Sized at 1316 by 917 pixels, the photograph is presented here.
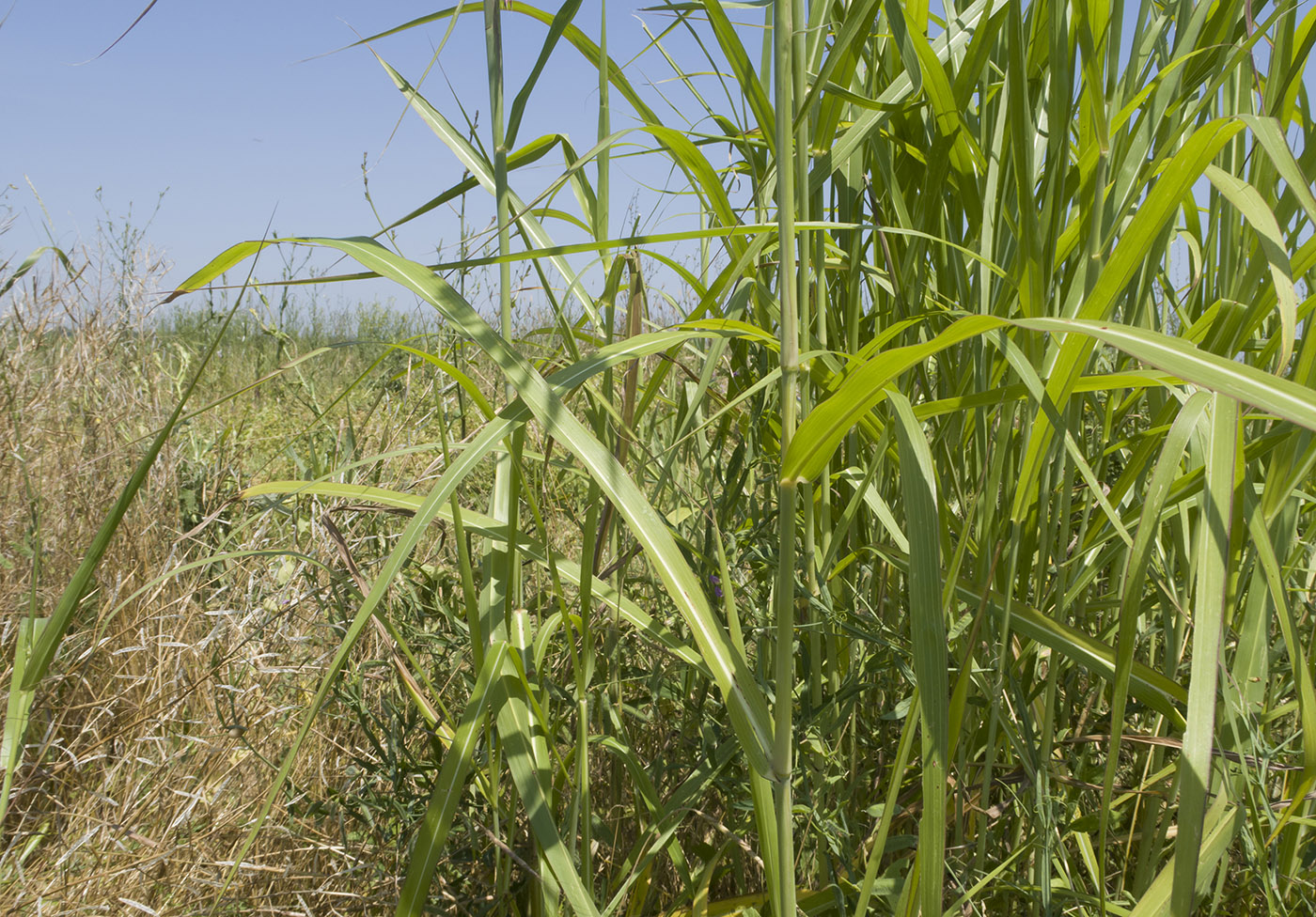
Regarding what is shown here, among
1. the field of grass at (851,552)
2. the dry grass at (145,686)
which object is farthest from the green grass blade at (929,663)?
the dry grass at (145,686)

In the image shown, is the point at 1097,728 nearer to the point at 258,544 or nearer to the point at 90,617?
the point at 258,544

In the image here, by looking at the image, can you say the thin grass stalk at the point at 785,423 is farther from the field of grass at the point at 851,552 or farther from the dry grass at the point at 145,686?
the dry grass at the point at 145,686

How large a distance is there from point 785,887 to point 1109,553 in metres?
0.47

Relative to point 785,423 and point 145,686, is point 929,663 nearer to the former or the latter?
point 785,423

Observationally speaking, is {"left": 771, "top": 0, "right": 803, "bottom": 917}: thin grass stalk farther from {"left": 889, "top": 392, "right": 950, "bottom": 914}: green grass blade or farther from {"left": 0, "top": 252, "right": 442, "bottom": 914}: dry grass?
{"left": 0, "top": 252, "right": 442, "bottom": 914}: dry grass

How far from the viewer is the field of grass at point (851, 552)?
0.50 metres

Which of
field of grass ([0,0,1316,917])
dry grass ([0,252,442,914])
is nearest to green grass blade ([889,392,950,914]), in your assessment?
field of grass ([0,0,1316,917])

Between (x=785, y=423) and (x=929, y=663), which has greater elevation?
(x=785, y=423)

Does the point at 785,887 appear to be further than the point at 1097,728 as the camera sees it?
No

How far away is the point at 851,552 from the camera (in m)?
0.84

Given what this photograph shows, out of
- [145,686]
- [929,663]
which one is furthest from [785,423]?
[145,686]

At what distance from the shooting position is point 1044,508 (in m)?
0.71

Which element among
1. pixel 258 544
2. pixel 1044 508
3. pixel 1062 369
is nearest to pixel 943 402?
pixel 1062 369

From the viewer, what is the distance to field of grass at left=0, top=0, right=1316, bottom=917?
50 cm
